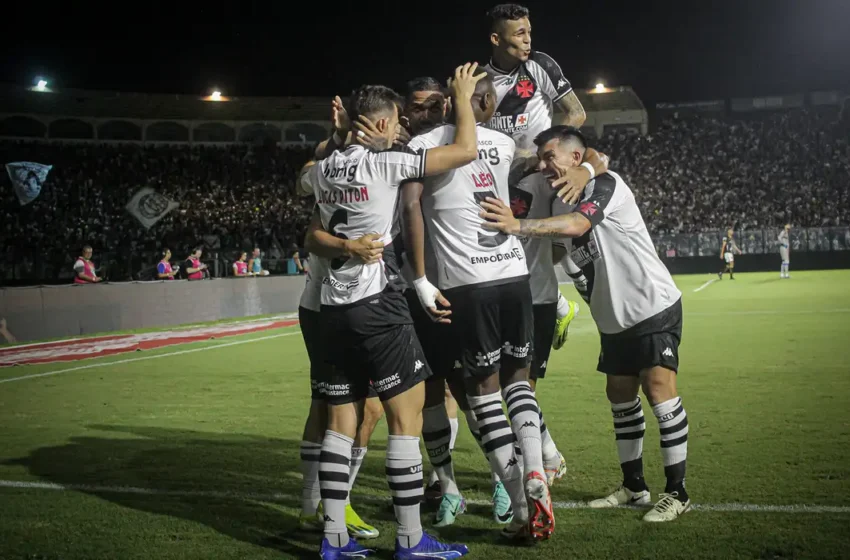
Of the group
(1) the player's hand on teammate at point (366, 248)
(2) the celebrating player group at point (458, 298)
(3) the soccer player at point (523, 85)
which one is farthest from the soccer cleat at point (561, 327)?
(1) the player's hand on teammate at point (366, 248)

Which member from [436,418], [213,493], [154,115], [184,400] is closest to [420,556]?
[436,418]

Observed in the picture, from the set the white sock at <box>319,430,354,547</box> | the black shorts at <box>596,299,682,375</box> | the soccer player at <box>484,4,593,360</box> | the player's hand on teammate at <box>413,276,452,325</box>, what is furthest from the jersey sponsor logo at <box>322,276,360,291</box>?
the soccer player at <box>484,4,593,360</box>

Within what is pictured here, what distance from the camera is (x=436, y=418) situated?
5.27 m

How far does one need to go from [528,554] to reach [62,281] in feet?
80.9

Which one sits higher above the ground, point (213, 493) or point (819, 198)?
point (819, 198)

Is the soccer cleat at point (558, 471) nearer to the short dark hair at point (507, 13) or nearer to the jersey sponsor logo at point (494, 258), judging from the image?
the jersey sponsor logo at point (494, 258)

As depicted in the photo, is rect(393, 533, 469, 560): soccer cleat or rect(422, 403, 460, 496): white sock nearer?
rect(393, 533, 469, 560): soccer cleat

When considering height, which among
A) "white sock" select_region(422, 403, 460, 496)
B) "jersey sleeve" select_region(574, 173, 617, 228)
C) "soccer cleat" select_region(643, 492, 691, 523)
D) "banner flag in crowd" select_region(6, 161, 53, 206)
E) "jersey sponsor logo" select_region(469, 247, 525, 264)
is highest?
"banner flag in crowd" select_region(6, 161, 53, 206)

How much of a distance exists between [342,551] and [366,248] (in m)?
1.55

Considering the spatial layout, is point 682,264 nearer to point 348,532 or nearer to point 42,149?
point 42,149

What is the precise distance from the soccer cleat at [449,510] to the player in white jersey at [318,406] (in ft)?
1.38

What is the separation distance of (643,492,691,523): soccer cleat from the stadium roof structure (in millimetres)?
47945

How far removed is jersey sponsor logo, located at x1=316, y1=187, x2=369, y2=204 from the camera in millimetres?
4320

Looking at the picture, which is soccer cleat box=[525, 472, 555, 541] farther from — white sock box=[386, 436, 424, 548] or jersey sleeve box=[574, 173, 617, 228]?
jersey sleeve box=[574, 173, 617, 228]
